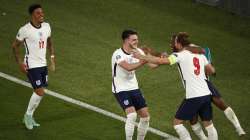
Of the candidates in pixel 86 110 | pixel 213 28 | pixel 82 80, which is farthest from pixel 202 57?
pixel 213 28

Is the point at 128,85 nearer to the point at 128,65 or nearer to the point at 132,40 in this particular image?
the point at 128,65

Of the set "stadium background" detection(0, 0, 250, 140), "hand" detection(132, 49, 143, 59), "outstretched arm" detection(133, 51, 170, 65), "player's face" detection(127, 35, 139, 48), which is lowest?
"stadium background" detection(0, 0, 250, 140)

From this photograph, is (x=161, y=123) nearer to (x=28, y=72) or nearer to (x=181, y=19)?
(x=28, y=72)

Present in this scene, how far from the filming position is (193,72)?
46.8ft

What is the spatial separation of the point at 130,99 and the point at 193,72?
161cm

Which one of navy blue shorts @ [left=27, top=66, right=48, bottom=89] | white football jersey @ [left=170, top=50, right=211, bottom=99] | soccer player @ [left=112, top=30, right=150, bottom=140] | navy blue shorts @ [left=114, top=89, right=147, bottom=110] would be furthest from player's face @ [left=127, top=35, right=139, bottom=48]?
navy blue shorts @ [left=27, top=66, right=48, bottom=89]

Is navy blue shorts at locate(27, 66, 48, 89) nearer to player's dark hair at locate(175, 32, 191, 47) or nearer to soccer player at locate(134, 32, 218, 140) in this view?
soccer player at locate(134, 32, 218, 140)

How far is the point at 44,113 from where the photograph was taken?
57.4 feet

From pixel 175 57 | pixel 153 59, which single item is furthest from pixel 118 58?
pixel 175 57

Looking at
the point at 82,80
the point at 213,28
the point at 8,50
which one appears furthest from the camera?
the point at 213,28

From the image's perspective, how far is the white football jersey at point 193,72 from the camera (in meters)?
14.2

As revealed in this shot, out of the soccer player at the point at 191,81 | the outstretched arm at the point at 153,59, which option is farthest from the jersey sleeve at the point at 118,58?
the outstretched arm at the point at 153,59

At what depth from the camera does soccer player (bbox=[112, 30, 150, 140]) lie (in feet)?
49.0

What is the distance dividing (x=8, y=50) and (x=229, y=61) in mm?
6434
